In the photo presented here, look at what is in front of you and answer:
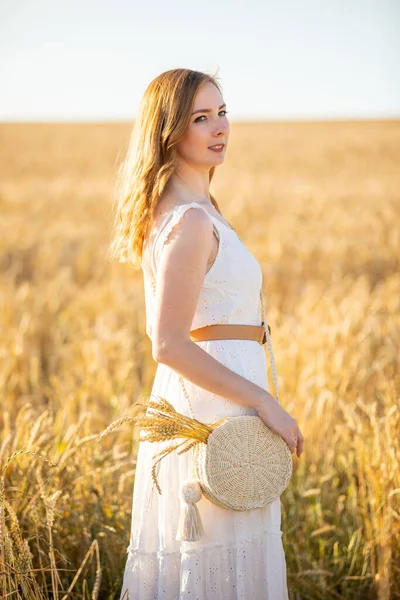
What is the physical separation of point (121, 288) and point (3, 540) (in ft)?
16.2

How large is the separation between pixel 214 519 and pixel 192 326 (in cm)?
47

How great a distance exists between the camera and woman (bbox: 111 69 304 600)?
5.24 feet

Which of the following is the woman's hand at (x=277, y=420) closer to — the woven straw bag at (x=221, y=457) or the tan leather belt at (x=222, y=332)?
the woven straw bag at (x=221, y=457)

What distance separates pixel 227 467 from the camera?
162 cm

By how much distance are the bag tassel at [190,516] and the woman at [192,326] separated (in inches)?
2.3

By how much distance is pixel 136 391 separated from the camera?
4.25m

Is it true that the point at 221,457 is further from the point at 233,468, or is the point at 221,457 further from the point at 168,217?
the point at 168,217

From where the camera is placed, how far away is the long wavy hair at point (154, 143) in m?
1.74

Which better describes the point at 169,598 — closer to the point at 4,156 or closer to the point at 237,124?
the point at 4,156

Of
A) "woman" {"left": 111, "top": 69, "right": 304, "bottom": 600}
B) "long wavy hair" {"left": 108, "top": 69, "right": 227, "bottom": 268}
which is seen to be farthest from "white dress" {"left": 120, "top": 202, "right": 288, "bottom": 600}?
"long wavy hair" {"left": 108, "top": 69, "right": 227, "bottom": 268}

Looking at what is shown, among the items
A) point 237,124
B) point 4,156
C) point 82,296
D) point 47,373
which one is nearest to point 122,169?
point 47,373

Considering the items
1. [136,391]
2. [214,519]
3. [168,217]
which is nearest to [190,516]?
[214,519]

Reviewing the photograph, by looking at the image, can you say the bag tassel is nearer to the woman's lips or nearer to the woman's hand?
the woman's hand

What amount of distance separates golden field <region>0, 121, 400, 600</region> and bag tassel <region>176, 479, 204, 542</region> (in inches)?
10.0
